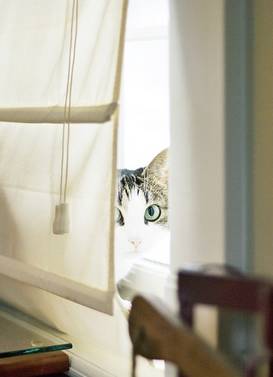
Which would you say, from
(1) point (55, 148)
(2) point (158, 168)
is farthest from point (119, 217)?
(1) point (55, 148)

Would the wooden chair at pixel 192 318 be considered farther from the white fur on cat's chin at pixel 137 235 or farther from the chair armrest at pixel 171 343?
the white fur on cat's chin at pixel 137 235

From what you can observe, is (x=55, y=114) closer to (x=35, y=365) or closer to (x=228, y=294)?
(x=35, y=365)

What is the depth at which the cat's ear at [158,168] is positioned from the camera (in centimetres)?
178

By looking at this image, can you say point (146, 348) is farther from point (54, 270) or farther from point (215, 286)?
point (54, 270)

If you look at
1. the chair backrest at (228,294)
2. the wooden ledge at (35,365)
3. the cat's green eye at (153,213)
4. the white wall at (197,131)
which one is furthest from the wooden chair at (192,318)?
the cat's green eye at (153,213)

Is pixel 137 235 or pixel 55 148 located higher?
pixel 55 148

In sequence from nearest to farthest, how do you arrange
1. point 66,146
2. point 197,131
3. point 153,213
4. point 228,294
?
point 228,294, point 197,131, point 66,146, point 153,213

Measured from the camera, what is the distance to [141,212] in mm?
1797

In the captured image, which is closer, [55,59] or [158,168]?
[55,59]

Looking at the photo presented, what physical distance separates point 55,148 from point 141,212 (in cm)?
36

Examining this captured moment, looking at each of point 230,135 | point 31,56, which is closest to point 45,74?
point 31,56

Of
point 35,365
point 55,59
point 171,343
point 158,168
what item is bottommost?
point 35,365

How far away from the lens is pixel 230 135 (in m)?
1.16

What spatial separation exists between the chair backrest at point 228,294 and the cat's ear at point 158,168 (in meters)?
1.11
